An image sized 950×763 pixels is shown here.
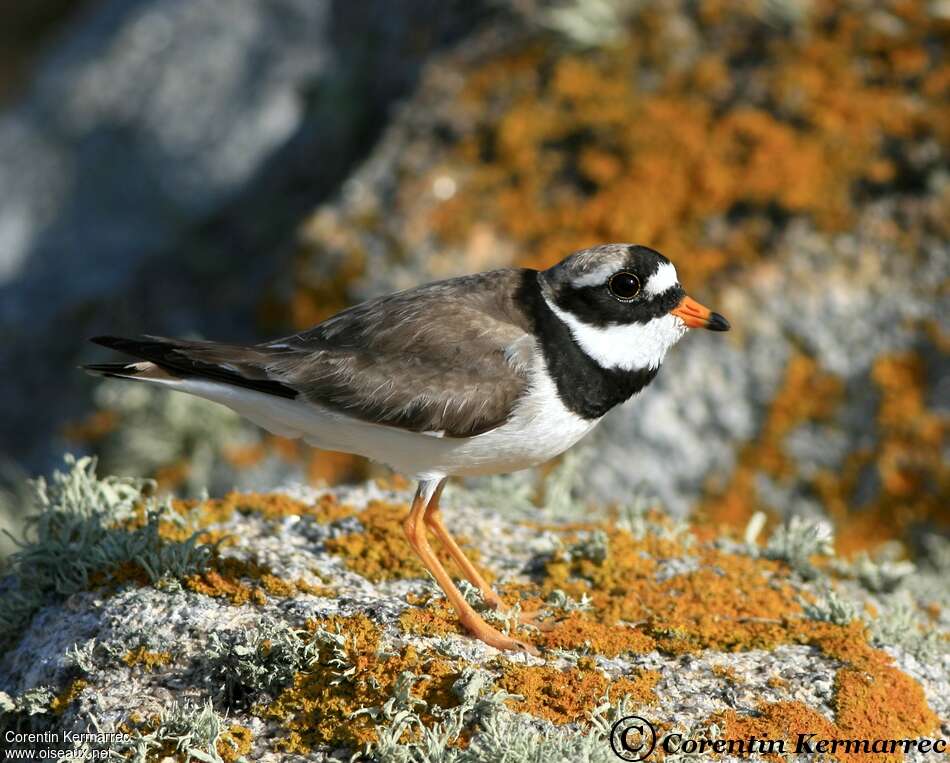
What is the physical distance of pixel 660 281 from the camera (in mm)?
5547

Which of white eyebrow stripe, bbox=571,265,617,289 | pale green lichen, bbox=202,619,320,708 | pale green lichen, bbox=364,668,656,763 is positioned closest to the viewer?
pale green lichen, bbox=364,668,656,763

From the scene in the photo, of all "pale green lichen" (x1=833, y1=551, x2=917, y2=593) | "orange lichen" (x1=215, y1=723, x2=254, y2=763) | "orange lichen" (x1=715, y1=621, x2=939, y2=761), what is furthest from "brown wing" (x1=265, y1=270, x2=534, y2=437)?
"pale green lichen" (x1=833, y1=551, x2=917, y2=593)

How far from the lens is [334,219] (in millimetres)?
9477

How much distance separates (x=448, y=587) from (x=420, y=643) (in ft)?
1.07

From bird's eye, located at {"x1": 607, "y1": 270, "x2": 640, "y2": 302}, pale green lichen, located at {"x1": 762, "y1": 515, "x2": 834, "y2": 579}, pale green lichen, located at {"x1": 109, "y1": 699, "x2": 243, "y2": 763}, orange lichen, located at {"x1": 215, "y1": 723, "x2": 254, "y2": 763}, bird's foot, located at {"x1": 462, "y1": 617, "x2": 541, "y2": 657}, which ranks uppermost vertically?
bird's eye, located at {"x1": 607, "y1": 270, "x2": 640, "y2": 302}

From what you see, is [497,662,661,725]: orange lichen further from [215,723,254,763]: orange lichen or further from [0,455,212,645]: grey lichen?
[0,455,212,645]: grey lichen

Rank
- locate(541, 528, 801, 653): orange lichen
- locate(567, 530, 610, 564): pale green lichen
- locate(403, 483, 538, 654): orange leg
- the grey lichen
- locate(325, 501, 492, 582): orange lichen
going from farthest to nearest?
1. locate(567, 530, 610, 564): pale green lichen
2. locate(325, 501, 492, 582): orange lichen
3. the grey lichen
4. locate(541, 528, 801, 653): orange lichen
5. locate(403, 483, 538, 654): orange leg

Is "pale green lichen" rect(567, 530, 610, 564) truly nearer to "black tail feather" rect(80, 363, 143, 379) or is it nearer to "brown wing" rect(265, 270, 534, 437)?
"brown wing" rect(265, 270, 534, 437)

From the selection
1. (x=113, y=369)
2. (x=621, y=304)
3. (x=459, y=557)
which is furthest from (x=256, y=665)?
(x=621, y=304)

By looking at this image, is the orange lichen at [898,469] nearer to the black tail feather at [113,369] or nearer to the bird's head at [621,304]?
the bird's head at [621,304]

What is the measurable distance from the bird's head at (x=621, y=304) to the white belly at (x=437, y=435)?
0.39 m

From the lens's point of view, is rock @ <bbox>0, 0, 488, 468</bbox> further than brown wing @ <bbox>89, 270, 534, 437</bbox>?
Yes

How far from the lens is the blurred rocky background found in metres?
8.50

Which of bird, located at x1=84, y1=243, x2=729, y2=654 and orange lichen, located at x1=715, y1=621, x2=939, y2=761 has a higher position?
bird, located at x1=84, y1=243, x2=729, y2=654
